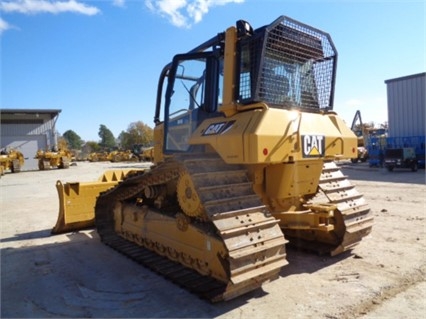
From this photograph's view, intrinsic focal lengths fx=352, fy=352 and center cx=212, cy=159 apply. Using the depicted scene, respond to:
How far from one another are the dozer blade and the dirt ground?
22.3 inches

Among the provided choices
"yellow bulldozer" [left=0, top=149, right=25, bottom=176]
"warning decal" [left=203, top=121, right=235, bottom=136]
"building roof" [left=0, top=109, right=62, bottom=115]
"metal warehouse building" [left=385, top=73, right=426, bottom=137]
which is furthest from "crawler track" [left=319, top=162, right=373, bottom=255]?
"building roof" [left=0, top=109, right=62, bottom=115]

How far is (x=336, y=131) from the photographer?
4867 millimetres

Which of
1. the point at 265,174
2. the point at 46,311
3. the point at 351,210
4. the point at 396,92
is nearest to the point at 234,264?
the point at 265,174

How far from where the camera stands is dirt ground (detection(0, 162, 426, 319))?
137 inches

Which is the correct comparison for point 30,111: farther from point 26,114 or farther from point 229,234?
point 229,234

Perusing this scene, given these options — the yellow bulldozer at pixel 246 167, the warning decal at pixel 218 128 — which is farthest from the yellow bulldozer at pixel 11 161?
the warning decal at pixel 218 128

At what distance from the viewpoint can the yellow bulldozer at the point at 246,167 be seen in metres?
3.72

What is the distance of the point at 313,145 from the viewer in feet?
14.3

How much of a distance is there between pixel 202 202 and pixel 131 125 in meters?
70.1

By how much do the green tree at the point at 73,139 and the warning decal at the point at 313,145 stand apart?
8919 centimetres

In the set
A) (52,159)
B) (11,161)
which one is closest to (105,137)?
(52,159)

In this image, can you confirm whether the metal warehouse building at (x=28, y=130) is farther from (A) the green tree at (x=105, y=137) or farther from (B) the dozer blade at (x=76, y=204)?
(A) the green tree at (x=105, y=137)

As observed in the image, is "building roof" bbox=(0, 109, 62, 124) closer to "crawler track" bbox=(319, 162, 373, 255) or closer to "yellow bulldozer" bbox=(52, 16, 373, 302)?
"yellow bulldozer" bbox=(52, 16, 373, 302)

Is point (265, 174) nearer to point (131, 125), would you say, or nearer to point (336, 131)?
point (336, 131)
